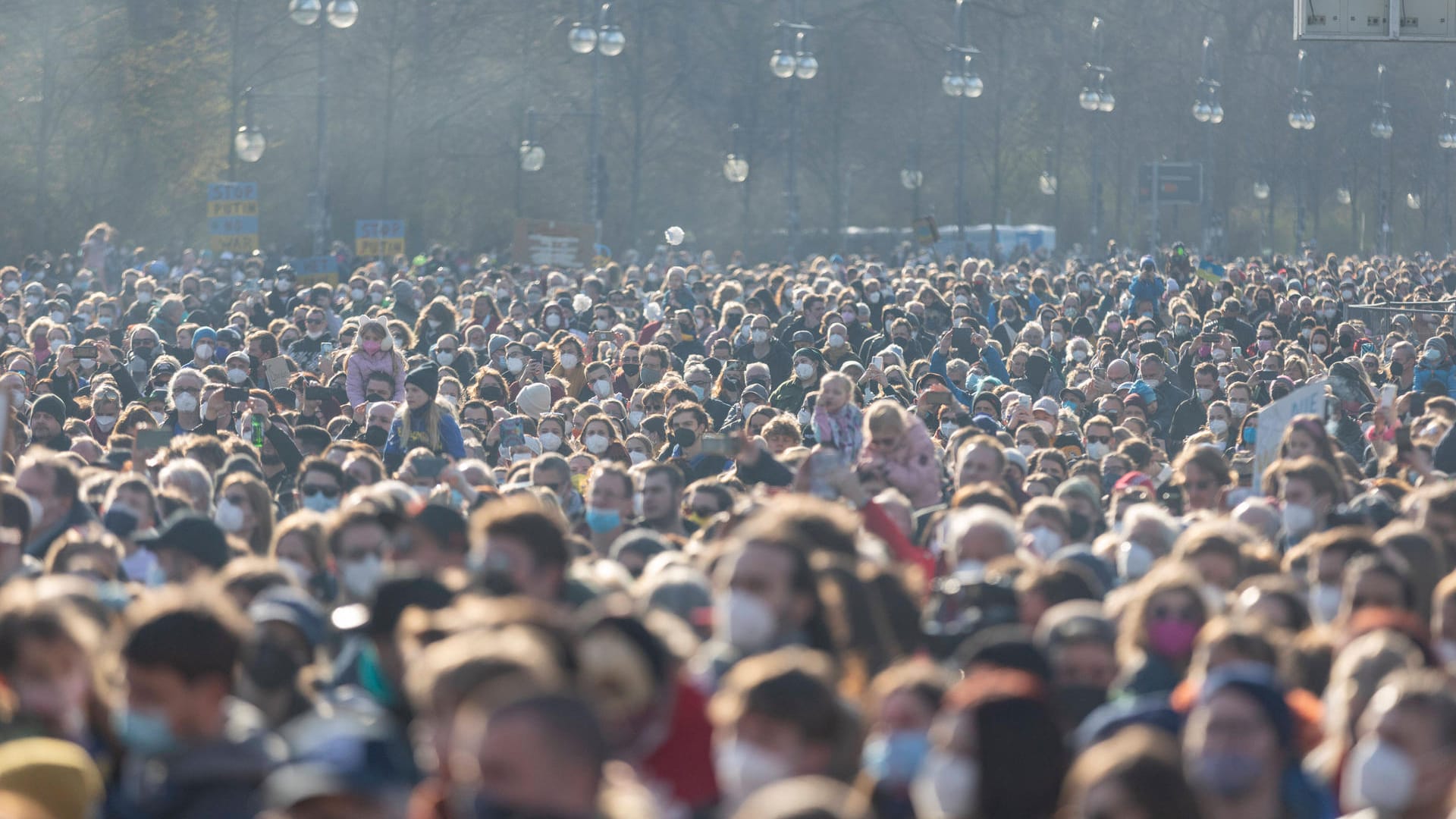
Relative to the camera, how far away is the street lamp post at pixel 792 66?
38094mm

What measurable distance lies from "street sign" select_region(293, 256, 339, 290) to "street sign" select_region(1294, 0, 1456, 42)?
41.5 feet

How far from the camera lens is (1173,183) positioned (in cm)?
5172

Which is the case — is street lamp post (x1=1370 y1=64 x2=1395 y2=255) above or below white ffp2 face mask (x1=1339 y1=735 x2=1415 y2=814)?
above

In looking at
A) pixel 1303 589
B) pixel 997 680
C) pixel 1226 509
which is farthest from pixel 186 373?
pixel 997 680

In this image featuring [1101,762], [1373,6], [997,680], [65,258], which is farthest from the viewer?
[65,258]

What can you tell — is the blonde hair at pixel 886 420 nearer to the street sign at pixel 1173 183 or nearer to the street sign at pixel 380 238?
the street sign at pixel 380 238

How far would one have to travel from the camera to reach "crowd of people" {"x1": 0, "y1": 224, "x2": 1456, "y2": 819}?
4852 mm

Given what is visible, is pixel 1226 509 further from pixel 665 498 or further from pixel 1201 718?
pixel 1201 718

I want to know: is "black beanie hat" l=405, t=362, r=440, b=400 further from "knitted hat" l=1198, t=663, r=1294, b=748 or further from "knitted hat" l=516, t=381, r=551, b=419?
"knitted hat" l=1198, t=663, r=1294, b=748

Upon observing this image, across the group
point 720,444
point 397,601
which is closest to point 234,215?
point 720,444

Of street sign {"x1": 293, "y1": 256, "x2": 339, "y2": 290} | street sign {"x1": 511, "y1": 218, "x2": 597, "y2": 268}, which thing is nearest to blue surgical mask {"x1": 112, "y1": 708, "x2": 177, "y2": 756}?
street sign {"x1": 293, "y1": 256, "x2": 339, "y2": 290}

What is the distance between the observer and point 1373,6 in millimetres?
18766

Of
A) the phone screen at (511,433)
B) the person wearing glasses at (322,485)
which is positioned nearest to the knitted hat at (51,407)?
the phone screen at (511,433)

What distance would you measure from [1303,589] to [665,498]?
3.13 meters
